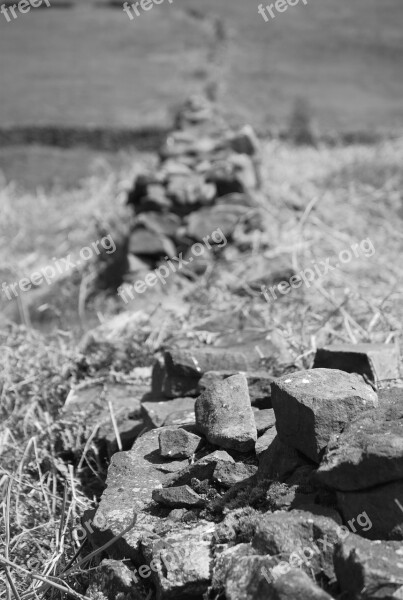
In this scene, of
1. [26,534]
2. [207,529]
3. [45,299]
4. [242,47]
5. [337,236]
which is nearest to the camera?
[207,529]

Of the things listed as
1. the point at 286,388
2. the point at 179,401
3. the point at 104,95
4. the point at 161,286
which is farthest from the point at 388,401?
the point at 104,95

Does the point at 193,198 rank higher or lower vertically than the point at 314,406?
lower

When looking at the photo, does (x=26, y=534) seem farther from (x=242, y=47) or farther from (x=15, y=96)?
(x=242, y=47)

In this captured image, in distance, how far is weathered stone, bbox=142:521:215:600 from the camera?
1742 mm

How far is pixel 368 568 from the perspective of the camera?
1.50 meters

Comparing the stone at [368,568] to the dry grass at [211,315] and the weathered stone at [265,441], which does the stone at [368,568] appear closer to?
the weathered stone at [265,441]

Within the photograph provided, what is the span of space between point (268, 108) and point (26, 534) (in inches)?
487

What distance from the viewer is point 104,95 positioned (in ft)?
45.0

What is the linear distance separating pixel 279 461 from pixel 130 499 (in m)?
0.41

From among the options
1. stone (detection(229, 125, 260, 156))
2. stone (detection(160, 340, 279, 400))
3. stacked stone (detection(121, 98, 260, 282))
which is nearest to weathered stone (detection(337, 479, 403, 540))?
stone (detection(160, 340, 279, 400))

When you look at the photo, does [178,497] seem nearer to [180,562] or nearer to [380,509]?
[180,562]

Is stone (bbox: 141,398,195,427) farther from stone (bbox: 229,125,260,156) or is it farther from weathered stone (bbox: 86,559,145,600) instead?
stone (bbox: 229,125,260,156)

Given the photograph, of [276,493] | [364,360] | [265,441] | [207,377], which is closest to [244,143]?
[207,377]

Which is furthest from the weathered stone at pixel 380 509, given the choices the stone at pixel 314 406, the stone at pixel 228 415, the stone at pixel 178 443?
the stone at pixel 178 443
